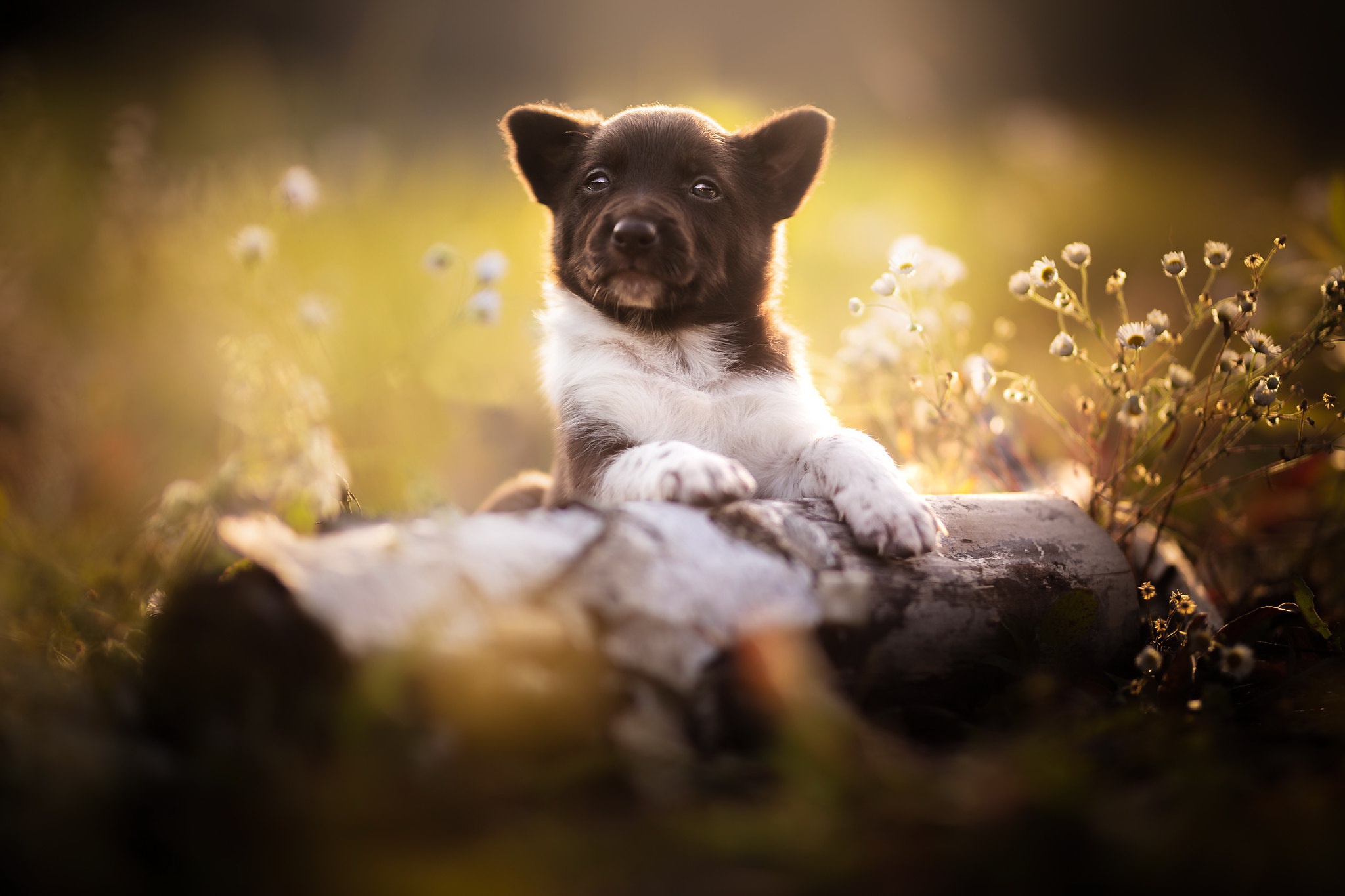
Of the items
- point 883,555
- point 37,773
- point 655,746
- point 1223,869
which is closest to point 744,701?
point 655,746

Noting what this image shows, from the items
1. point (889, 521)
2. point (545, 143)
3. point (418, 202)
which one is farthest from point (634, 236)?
point (418, 202)

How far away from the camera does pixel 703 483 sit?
91.4 inches

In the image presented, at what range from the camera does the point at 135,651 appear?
2285 millimetres

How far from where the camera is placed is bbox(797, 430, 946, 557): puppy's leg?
7.34 ft

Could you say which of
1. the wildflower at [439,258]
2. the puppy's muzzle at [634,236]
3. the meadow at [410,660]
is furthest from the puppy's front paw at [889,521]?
the wildflower at [439,258]

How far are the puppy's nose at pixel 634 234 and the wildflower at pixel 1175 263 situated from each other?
169 centimetres

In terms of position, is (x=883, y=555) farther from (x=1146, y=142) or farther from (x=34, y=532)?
(x=1146, y=142)

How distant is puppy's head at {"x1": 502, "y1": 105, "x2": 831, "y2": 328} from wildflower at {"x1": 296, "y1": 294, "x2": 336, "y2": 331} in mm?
1039

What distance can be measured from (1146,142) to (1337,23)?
1.77 metres

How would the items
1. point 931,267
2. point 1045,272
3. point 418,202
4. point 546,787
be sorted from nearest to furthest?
point 546,787, point 1045,272, point 931,267, point 418,202

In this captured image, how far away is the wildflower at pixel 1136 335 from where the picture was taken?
2.57m

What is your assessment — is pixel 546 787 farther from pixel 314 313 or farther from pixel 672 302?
pixel 314 313

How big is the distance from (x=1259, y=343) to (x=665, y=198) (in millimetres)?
2124

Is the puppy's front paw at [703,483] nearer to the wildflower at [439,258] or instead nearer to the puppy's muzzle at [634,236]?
the puppy's muzzle at [634,236]
